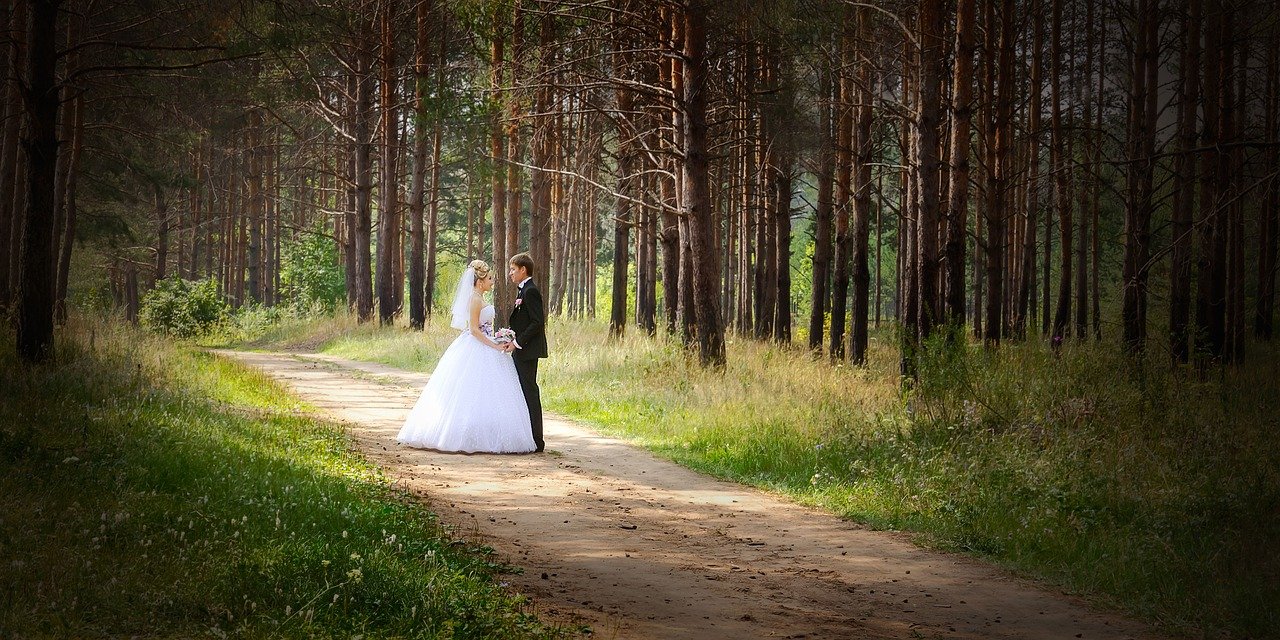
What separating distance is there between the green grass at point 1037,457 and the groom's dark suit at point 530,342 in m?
1.55

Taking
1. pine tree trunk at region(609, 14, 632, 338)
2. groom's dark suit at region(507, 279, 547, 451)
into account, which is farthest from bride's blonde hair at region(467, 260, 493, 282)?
pine tree trunk at region(609, 14, 632, 338)

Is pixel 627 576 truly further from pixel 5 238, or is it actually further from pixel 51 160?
pixel 5 238

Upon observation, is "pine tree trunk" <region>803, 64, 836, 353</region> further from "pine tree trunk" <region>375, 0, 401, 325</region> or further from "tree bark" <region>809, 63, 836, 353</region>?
"pine tree trunk" <region>375, 0, 401, 325</region>

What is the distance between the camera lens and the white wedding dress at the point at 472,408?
40.4 ft

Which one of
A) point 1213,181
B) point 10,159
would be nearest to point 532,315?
point 1213,181

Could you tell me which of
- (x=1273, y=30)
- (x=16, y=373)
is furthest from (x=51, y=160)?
(x=1273, y=30)

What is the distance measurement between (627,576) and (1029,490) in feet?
13.0

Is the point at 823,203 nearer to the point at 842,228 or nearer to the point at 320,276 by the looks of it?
the point at 842,228

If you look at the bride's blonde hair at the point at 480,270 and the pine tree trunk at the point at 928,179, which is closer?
the bride's blonde hair at the point at 480,270

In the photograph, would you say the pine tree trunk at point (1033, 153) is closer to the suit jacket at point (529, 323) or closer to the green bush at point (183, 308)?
the suit jacket at point (529, 323)

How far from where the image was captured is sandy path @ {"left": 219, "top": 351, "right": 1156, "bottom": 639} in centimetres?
580

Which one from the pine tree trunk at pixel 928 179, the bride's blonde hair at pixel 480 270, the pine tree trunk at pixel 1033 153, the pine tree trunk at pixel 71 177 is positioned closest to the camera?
the bride's blonde hair at pixel 480 270

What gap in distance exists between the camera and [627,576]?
6.72m

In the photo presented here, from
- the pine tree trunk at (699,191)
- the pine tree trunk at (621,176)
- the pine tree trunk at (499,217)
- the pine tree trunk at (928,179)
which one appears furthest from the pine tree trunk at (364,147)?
the pine tree trunk at (928,179)
